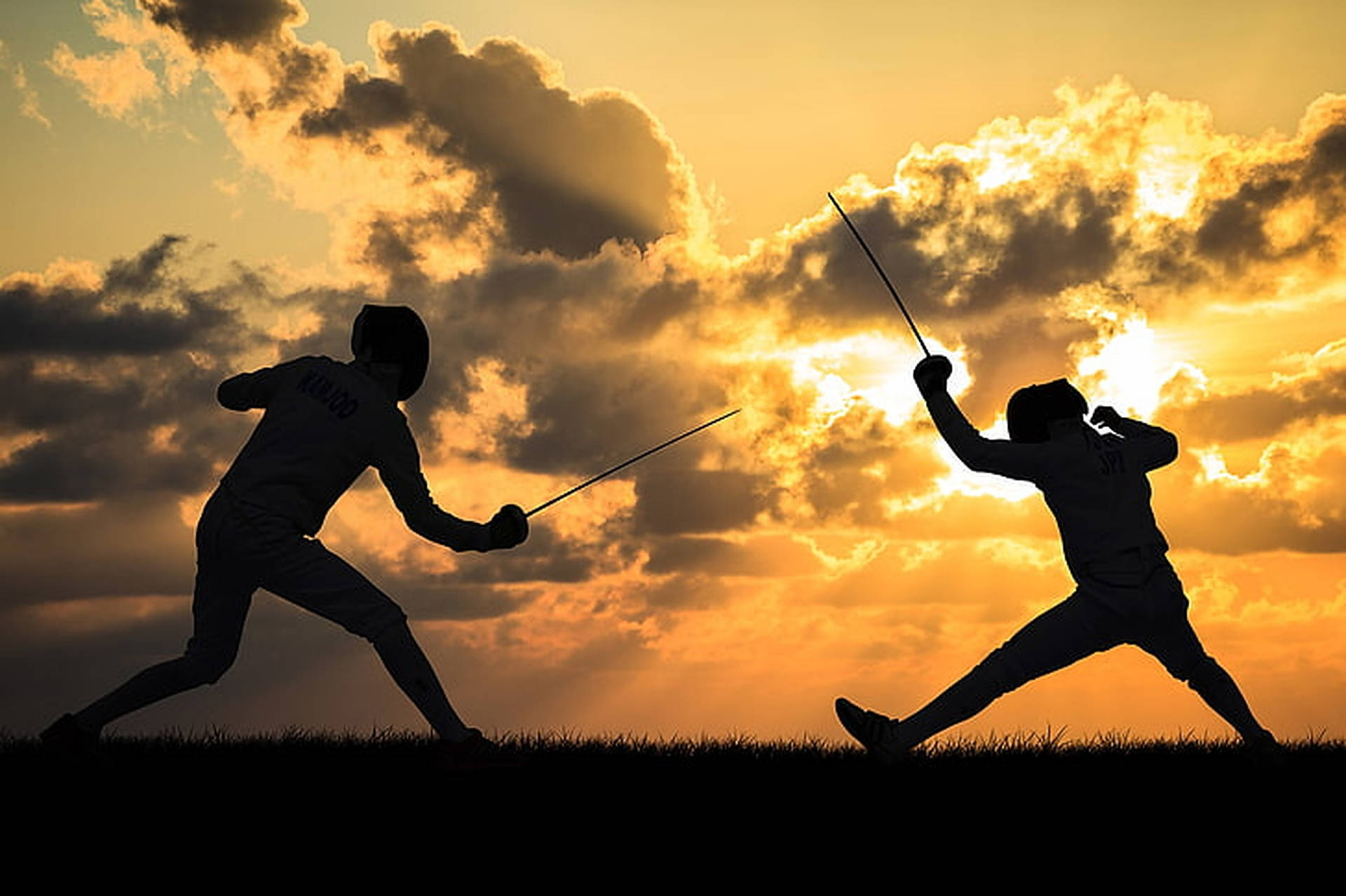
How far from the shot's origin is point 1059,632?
28.7 ft

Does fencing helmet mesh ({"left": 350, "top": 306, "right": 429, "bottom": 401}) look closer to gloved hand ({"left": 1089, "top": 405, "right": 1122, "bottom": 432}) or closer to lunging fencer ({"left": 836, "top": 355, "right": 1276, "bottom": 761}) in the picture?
lunging fencer ({"left": 836, "top": 355, "right": 1276, "bottom": 761})

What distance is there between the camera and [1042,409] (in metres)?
9.05

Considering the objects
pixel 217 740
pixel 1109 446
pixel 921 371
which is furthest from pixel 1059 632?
pixel 217 740

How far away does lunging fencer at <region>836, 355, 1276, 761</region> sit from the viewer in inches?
345

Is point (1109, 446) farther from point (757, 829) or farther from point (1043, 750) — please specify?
point (757, 829)

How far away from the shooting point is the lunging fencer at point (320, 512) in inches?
326

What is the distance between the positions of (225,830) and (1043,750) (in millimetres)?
5612

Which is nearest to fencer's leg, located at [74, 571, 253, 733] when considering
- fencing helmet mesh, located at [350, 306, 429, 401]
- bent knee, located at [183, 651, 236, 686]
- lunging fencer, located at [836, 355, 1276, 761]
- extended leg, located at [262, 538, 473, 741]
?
bent knee, located at [183, 651, 236, 686]

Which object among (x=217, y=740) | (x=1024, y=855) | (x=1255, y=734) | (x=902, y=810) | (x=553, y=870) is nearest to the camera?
(x=553, y=870)

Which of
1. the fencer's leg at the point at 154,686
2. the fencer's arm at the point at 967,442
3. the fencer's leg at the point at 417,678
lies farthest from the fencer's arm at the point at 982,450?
the fencer's leg at the point at 154,686

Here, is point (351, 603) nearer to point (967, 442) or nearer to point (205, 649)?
point (205, 649)

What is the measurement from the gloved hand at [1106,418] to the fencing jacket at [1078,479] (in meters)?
0.58

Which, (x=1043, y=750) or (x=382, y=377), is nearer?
(x=382, y=377)

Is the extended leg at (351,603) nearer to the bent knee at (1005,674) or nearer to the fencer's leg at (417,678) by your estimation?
the fencer's leg at (417,678)
